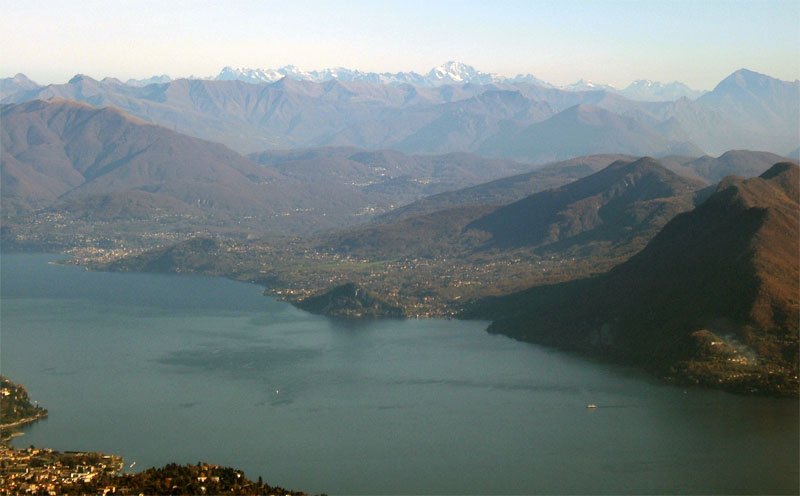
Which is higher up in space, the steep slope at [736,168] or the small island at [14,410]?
the steep slope at [736,168]

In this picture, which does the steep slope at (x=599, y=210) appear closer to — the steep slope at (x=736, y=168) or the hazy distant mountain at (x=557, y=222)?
the hazy distant mountain at (x=557, y=222)

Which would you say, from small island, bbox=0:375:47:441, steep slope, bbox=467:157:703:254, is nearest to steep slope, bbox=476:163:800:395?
steep slope, bbox=467:157:703:254

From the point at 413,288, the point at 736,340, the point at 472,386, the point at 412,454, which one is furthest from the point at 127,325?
the point at 736,340

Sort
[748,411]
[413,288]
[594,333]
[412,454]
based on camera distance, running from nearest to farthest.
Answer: [412,454], [748,411], [594,333], [413,288]

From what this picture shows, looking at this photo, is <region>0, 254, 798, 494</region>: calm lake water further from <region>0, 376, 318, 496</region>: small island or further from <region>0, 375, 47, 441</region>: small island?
<region>0, 376, 318, 496</region>: small island

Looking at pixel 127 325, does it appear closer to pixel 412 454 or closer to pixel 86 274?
pixel 86 274

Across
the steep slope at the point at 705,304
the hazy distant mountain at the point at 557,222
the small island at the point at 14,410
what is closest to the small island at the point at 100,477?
the small island at the point at 14,410

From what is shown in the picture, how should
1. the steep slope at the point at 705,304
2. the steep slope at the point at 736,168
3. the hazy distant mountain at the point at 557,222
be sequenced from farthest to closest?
the steep slope at the point at 736,168
the hazy distant mountain at the point at 557,222
the steep slope at the point at 705,304

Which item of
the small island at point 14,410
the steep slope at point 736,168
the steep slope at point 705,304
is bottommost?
the small island at point 14,410
